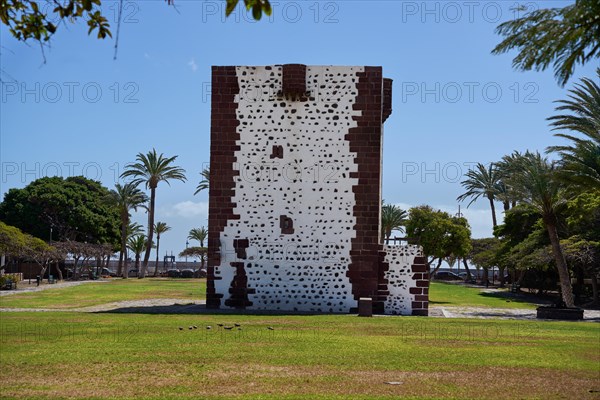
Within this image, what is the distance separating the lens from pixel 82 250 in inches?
2089

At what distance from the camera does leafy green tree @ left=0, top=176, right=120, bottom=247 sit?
6209cm

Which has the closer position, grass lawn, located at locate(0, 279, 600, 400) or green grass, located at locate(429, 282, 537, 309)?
grass lawn, located at locate(0, 279, 600, 400)

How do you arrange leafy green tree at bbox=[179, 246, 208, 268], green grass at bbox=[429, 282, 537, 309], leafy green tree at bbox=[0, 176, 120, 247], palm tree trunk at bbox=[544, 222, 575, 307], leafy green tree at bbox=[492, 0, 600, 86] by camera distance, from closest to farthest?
leafy green tree at bbox=[492, 0, 600, 86] < palm tree trunk at bbox=[544, 222, 575, 307] < green grass at bbox=[429, 282, 537, 309] < leafy green tree at bbox=[0, 176, 120, 247] < leafy green tree at bbox=[179, 246, 208, 268]

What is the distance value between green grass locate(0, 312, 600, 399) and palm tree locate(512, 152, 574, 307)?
43.4 ft

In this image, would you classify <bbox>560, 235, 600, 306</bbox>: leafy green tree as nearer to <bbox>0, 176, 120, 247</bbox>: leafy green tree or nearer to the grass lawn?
the grass lawn

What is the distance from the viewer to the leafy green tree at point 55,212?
62.1 meters

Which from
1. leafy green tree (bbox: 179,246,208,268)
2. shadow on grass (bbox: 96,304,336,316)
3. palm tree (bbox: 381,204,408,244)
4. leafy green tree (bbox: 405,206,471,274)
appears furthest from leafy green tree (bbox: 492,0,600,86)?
leafy green tree (bbox: 179,246,208,268)

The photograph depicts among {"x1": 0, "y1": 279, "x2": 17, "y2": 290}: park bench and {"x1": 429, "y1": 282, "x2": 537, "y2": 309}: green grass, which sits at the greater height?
{"x1": 0, "y1": 279, "x2": 17, "y2": 290}: park bench

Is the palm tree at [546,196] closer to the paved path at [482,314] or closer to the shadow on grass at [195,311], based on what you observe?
the paved path at [482,314]

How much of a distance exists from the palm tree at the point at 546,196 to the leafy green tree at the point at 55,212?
1722 inches

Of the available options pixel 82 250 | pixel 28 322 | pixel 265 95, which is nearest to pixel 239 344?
pixel 28 322

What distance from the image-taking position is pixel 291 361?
32.8 ft

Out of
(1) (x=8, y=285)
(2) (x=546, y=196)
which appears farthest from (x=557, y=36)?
(1) (x=8, y=285)

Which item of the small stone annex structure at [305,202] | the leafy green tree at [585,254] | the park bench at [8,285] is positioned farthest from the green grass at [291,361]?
the park bench at [8,285]
